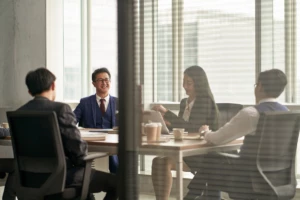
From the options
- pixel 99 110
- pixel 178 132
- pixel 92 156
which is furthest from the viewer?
pixel 99 110

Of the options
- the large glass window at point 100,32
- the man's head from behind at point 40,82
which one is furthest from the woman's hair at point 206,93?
the large glass window at point 100,32

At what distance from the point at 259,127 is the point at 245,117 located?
0.15 feet

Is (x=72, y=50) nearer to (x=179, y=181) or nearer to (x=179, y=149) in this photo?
(x=179, y=149)

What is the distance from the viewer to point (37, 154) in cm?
291

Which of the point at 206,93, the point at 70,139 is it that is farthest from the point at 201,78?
→ the point at 70,139

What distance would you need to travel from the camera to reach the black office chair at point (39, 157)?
2.83m

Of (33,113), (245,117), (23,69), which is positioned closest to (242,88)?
(245,117)

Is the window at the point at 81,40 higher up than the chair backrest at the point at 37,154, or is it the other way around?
the window at the point at 81,40

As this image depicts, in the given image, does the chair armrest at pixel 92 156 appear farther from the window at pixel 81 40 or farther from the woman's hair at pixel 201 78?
A: the window at pixel 81 40

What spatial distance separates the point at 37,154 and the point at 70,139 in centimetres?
18

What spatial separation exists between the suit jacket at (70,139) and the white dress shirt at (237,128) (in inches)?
58.3

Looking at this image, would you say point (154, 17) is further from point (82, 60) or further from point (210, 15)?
point (82, 60)

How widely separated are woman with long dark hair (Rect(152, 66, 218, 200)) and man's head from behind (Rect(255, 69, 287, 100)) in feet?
0.46

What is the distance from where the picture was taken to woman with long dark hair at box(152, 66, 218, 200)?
158 cm
